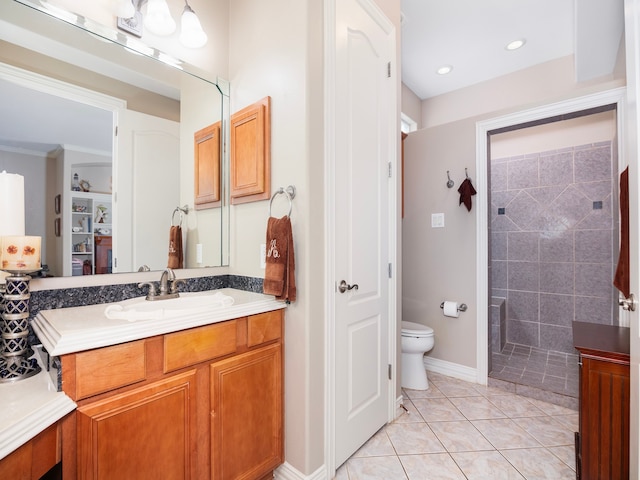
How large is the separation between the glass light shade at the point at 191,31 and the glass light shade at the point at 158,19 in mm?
63

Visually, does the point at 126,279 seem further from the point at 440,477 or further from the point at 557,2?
the point at 557,2

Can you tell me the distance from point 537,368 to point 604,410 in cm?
176

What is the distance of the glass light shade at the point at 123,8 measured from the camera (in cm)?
142

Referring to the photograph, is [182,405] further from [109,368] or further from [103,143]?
[103,143]

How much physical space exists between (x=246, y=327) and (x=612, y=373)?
1612 mm

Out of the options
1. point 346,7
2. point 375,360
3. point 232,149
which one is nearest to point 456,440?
point 375,360

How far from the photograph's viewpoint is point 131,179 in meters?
1.54

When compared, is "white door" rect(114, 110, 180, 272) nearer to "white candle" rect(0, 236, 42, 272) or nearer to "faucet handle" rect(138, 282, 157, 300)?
"faucet handle" rect(138, 282, 157, 300)

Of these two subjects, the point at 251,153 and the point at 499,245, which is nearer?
the point at 251,153

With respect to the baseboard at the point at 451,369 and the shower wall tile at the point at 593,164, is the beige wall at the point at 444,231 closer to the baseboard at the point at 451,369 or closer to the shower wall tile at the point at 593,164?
the baseboard at the point at 451,369

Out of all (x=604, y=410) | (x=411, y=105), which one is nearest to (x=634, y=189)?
(x=604, y=410)

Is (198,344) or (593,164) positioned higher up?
(593,164)

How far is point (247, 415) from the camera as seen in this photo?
1.35 meters

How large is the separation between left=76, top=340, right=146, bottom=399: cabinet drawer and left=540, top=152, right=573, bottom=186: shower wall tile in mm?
4032
